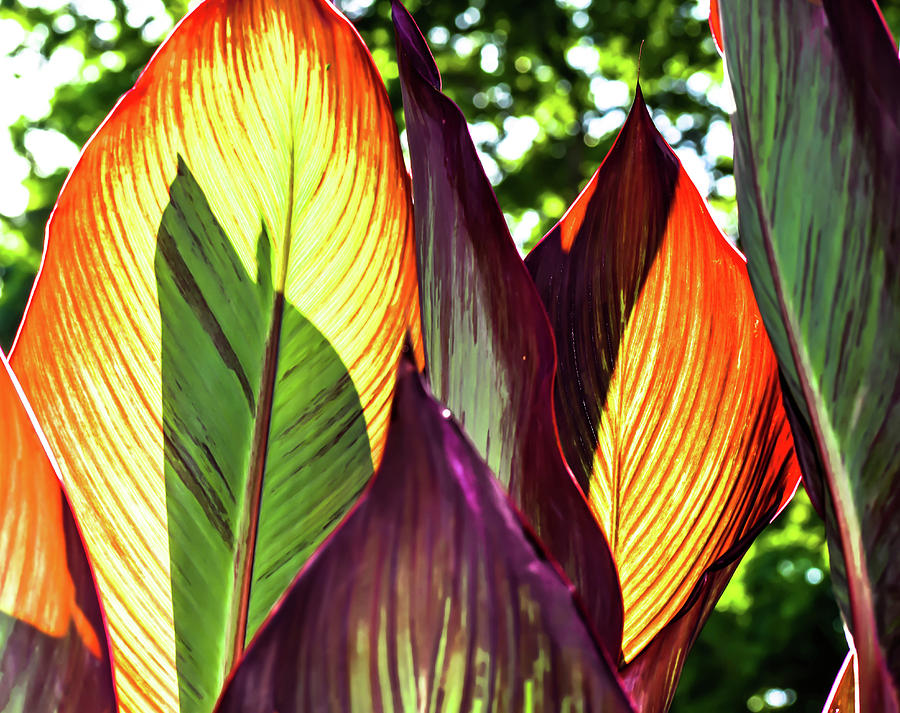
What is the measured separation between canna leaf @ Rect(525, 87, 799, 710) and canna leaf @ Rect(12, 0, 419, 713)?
0.30 feet

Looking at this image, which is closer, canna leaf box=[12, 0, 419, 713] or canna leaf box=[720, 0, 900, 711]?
canna leaf box=[720, 0, 900, 711]

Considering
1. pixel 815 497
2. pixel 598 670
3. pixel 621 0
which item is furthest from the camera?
pixel 621 0

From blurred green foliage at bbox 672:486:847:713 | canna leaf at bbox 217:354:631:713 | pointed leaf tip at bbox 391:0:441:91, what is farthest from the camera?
blurred green foliage at bbox 672:486:847:713

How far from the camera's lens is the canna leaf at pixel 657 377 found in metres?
0.39

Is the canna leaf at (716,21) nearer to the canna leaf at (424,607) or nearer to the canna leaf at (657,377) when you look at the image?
the canna leaf at (657,377)

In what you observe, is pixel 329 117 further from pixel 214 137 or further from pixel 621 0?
pixel 621 0

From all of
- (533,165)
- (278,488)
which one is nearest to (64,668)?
(278,488)

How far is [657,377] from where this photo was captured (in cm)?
41

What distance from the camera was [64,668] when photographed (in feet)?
0.83

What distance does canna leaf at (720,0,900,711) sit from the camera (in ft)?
0.85

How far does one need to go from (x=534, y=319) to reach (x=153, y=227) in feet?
0.59

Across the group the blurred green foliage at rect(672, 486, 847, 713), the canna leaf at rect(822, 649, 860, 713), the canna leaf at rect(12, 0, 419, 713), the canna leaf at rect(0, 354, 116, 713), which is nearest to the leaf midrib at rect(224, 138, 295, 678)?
the canna leaf at rect(12, 0, 419, 713)

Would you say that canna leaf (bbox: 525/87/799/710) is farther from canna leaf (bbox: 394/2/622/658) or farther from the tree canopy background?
the tree canopy background

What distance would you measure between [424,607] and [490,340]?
0.12 meters
